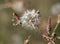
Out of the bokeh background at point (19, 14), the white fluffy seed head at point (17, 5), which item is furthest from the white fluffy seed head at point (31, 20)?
the white fluffy seed head at point (17, 5)

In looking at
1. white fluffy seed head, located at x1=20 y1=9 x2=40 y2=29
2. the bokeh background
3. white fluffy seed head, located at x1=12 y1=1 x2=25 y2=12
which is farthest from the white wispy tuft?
white fluffy seed head, located at x1=20 y1=9 x2=40 y2=29

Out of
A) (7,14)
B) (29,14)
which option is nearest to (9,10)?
(7,14)

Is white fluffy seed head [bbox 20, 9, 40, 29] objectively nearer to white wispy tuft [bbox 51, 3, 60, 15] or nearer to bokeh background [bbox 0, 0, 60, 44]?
bokeh background [bbox 0, 0, 60, 44]

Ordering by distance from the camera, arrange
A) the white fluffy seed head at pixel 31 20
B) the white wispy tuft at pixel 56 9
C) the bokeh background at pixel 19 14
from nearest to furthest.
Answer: the white fluffy seed head at pixel 31 20 → the bokeh background at pixel 19 14 → the white wispy tuft at pixel 56 9

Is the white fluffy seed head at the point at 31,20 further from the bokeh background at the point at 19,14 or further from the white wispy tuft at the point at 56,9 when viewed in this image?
the white wispy tuft at the point at 56,9

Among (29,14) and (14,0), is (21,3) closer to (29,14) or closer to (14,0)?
(14,0)

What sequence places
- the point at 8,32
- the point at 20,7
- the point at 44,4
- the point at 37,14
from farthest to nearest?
the point at 44,4 → the point at 8,32 → the point at 20,7 → the point at 37,14

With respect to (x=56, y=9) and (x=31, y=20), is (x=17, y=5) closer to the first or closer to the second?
(x=56, y=9)

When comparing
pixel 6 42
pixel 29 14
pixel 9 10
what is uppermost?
pixel 29 14
